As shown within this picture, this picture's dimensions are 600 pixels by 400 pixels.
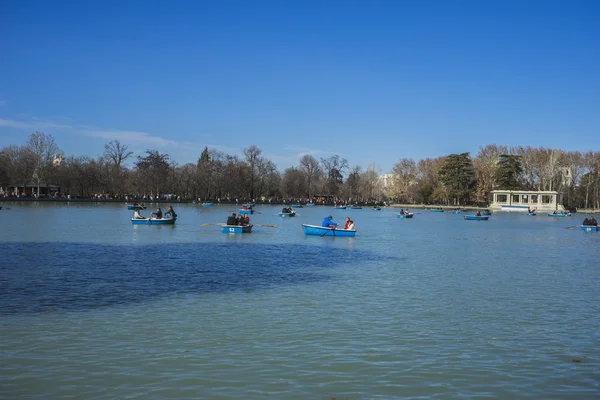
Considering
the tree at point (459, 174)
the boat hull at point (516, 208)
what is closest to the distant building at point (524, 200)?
the boat hull at point (516, 208)

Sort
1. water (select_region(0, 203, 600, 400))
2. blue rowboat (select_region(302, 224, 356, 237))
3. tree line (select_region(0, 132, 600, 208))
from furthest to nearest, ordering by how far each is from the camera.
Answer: tree line (select_region(0, 132, 600, 208)), blue rowboat (select_region(302, 224, 356, 237)), water (select_region(0, 203, 600, 400))

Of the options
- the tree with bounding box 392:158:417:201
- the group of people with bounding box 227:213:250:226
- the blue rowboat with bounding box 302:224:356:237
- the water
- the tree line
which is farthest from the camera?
the tree with bounding box 392:158:417:201

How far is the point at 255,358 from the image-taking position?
999 centimetres

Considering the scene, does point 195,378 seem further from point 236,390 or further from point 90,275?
point 90,275

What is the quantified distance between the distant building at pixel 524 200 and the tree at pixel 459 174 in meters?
8.30

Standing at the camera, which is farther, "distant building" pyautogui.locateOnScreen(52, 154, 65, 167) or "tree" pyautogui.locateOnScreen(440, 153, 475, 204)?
"tree" pyautogui.locateOnScreen(440, 153, 475, 204)

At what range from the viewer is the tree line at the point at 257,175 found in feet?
341

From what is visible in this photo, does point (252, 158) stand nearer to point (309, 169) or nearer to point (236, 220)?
point (309, 169)

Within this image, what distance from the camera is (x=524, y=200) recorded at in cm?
10919

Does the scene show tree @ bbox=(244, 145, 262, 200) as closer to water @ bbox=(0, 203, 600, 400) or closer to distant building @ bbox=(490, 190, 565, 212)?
distant building @ bbox=(490, 190, 565, 212)

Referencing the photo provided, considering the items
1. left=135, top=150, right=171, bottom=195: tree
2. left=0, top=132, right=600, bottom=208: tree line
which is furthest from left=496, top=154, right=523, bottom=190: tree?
left=135, top=150, right=171, bottom=195: tree

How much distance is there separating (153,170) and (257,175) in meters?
24.6

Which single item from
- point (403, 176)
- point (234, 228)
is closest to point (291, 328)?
point (234, 228)

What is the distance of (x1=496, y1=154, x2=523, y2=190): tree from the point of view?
112m
